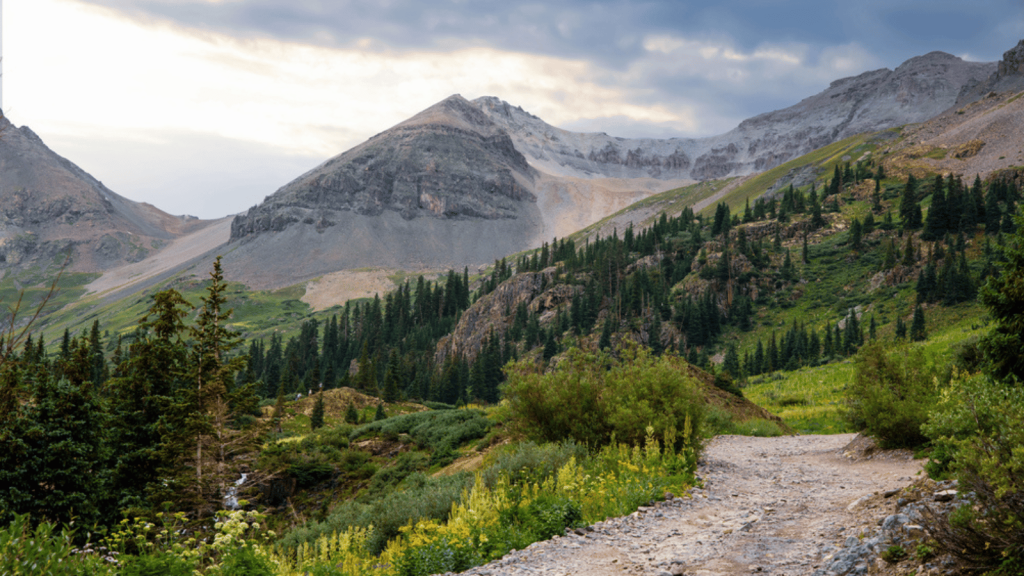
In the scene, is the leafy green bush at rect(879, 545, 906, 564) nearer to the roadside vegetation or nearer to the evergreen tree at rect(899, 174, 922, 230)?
the roadside vegetation

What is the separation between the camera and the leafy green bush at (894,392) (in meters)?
18.0

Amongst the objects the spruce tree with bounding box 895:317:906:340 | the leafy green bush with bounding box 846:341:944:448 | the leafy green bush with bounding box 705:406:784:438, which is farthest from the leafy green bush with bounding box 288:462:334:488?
the spruce tree with bounding box 895:317:906:340

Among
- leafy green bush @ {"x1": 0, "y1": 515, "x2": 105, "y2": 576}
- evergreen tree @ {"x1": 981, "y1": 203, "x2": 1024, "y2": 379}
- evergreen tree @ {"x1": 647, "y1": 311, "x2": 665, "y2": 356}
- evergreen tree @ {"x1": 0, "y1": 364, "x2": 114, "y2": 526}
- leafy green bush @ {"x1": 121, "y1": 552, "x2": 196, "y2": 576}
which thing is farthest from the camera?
evergreen tree @ {"x1": 647, "y1": 311, "x2": 665, "y2": 356}

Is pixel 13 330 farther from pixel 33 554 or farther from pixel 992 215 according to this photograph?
pixel 992 215

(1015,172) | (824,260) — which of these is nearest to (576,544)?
(824,260)

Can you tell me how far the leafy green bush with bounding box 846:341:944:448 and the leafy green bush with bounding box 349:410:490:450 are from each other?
62.7 feet

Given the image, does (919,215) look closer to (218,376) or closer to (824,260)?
(824,260)

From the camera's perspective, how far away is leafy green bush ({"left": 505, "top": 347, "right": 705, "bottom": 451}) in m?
17.1

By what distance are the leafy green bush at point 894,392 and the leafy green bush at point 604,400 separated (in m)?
5.88

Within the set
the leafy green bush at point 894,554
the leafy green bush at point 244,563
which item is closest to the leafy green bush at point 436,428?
the leafy green bush at point 244,563

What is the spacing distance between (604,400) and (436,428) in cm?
2030

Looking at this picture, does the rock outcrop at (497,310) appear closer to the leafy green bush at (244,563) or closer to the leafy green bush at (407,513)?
the leafy green bush at (407,513)

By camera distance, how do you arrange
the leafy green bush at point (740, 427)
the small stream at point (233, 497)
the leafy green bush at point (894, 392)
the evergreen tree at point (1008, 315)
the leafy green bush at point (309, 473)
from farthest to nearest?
the leafy green bush at point (309, 473) → the leafy green bush at point (740, 427) → the small stream at point (233, 497) → the leafy green bush at point (894, 392) → the evergreen tree at point (1008, 315)

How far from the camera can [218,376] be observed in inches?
969
